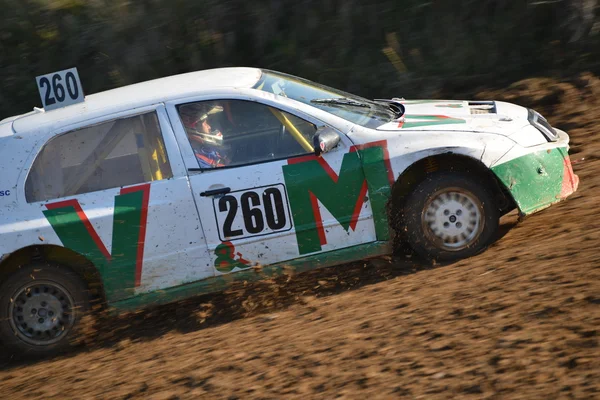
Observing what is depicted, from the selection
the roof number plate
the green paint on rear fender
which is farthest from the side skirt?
the roof number plate

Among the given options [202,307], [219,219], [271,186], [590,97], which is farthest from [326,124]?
[590,97]

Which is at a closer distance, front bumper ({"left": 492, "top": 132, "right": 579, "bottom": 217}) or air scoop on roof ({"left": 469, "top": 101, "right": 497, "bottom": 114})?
front bumper ({"left": 492, "top": 132, "right": 579, "bottom": 217})

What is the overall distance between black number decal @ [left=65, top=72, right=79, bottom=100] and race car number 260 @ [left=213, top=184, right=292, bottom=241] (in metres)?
1.68

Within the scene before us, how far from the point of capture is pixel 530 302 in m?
A: 4.77

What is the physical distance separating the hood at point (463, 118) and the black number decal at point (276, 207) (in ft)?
3.16

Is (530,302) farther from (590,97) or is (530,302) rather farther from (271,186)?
(590,97)

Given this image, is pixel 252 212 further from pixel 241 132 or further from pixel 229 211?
pixel 241 132

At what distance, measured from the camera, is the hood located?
6176mm

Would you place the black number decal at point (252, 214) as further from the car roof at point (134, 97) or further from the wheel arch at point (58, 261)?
the wheel arch at point (58, 261)

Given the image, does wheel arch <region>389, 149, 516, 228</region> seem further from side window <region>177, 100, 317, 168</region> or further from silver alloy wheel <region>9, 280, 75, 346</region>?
silver alloy wheel <region>9, 280, 75, 346</region>

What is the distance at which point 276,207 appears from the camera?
19.9 ft

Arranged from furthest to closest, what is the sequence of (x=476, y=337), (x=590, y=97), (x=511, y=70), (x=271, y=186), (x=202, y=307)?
(x=511, y=70)
(x=590, y=97)
(x=202, y=307)
(x=271, y=186)
(x=476, y=337)

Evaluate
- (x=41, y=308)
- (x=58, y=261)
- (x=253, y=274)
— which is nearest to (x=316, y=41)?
(x=253, y=274)

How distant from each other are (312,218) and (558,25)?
588 cm
